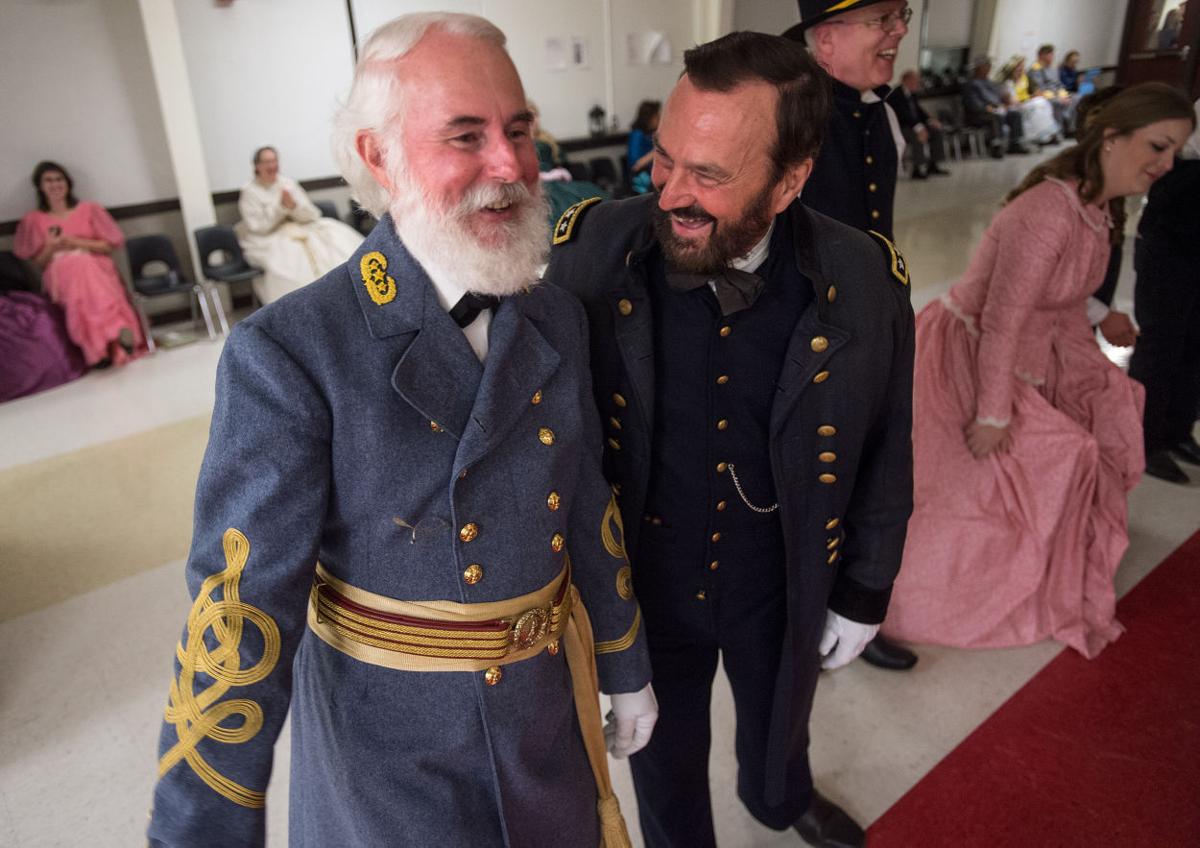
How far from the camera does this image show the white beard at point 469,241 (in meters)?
1.01

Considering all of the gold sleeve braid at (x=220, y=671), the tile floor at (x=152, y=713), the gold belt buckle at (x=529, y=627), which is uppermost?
the gold sleeve braid at (x=220, y=671)

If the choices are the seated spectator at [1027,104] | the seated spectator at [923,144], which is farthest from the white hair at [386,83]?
the seated spectator at [1027,104]

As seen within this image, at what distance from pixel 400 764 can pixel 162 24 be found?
7.24m

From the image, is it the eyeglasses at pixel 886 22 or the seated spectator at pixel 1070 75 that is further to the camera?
the seated spectator at pixel 1070 75

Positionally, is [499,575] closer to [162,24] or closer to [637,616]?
[637,616]

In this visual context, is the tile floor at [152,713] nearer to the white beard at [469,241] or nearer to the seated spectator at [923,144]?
the white beard at [469,241]

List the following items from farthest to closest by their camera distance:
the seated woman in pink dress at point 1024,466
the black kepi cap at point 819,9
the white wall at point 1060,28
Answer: the white wall at point 1060,28 < the seated woman in pink dress at point 1024,466 < the black kepi cap at point 819,9

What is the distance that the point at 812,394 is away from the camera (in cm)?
137

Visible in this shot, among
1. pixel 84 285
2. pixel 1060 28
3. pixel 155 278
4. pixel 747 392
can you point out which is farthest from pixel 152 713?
pixel 1060 28

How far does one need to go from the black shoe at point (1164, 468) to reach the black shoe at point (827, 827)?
8.51ft

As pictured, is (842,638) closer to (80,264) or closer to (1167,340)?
(1167,340)

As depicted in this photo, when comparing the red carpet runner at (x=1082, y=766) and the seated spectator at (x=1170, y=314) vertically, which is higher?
the seated spectator at (x=1170, y=314)

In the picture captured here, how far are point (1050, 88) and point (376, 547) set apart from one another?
1731 centimetres

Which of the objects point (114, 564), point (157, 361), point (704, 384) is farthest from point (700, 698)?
point (157, 361)
